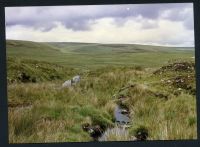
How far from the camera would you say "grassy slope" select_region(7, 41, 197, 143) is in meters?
6.90

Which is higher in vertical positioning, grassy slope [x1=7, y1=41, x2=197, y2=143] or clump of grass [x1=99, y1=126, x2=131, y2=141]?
grassy slope [x1=7, y1=41, x2=197, y2=143]

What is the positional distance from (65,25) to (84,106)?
4.01 ft

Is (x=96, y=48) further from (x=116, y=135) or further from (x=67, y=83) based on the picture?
→ (x=116, y=135)

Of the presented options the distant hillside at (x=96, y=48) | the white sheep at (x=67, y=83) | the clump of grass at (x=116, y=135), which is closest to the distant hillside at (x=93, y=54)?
the distant hillside at (x=96, y=48)

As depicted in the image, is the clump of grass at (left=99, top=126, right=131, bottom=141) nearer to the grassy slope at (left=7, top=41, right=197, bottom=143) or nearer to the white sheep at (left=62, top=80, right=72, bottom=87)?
the grassy slope at (left=7, top=41, right=197, bottom=143)

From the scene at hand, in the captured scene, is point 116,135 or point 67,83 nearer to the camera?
point 116,135

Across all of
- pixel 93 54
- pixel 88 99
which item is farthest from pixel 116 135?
pixel 93 54

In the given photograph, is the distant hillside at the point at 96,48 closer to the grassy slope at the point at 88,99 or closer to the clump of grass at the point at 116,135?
the grassy slope at the point at 88,99

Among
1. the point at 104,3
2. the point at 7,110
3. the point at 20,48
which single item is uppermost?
the point at 104,3

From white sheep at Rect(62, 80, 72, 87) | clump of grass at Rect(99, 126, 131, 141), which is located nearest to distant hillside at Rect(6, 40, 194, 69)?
white sheep at Rect(62, 80, 72, 87)

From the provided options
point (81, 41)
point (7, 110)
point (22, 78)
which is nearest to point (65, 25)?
point (81, 41)

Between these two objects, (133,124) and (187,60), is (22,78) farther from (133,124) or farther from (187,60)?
(187,60)

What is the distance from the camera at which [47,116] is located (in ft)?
22.8

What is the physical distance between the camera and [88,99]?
23.3 feet
